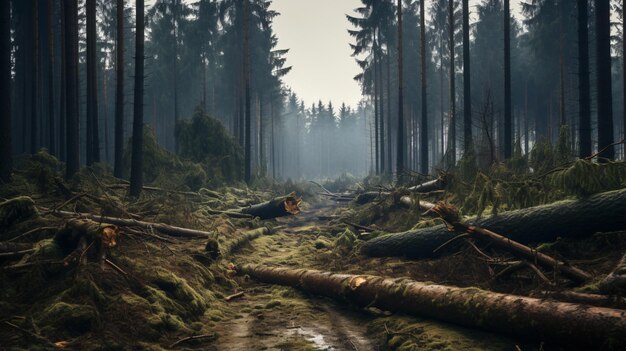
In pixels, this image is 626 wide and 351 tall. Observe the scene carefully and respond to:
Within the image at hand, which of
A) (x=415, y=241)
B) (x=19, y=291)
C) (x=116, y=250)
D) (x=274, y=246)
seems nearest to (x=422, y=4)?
(x=274, y=246)

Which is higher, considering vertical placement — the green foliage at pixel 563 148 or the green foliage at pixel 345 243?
the green foliage at pixel 563 148

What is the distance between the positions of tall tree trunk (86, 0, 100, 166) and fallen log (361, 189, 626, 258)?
1704cm

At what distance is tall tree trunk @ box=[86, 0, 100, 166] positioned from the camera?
63.3 feet

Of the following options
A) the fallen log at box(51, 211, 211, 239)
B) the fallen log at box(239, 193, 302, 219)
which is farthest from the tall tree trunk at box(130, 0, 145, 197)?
the fallen log at box(51, 211, 211, 239)

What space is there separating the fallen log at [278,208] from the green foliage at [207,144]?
30.9 ft

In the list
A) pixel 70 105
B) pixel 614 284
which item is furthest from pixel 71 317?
pixel 70 105

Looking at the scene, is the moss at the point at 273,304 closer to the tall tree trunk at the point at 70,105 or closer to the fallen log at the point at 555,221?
the fallen log at the point at 555,221

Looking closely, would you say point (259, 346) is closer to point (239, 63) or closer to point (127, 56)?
point (239, 63)

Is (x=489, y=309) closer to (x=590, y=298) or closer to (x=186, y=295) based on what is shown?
(x=590, y=298)

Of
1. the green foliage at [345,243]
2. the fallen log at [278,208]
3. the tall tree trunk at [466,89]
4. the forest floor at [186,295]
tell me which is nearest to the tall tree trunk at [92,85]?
the fallen log at [278,208]

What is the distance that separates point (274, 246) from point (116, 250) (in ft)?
21.3

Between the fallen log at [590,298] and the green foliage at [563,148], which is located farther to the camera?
the green foliage at [563,148]

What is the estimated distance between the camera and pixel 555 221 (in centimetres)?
697

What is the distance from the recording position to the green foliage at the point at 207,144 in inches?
996
